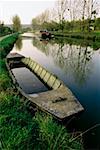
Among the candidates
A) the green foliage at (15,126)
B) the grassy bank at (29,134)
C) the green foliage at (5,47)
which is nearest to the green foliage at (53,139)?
the grassy bank at (29,134)

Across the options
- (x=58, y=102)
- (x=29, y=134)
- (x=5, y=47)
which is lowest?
(x=58, y=102)

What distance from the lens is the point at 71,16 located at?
78.0 metres

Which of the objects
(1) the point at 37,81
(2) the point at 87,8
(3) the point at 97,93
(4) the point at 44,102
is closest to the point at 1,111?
(4) the point at 44,102

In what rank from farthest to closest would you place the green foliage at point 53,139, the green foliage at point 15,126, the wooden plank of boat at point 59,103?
the wooden plank of boat at point 59,103 < the green foliage at point 53,139 < the green foliage at point 15,126

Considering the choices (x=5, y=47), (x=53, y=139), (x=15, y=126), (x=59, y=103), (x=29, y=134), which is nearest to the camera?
(x=53, y=139)

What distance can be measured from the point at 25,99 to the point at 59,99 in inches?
62.0

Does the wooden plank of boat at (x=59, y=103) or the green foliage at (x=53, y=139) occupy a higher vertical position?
the green foliage at (x=53, y=139)

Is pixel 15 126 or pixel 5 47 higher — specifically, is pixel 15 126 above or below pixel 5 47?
below

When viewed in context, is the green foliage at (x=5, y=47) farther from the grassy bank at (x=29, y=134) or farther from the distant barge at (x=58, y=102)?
the grassy bank at (x=29, y=134)

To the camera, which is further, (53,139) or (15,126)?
(15,126)

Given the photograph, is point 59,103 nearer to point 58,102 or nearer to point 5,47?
point 58,102

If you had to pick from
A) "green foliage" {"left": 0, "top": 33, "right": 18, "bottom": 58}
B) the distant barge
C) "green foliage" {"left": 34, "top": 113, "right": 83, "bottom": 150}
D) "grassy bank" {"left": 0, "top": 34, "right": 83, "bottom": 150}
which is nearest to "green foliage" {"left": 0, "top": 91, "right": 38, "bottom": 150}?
"grassy bank" {"left": 0, "top": 34, "right": 83, "bottom": 150}

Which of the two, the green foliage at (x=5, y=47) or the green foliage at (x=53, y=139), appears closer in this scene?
the green foliage at (x=53, y=139)

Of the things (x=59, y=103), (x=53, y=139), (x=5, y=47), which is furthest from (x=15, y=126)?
(x=5, y=47)
